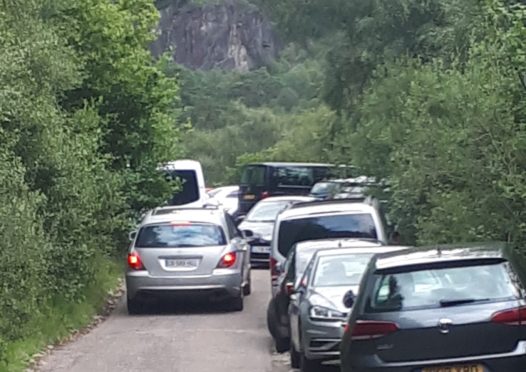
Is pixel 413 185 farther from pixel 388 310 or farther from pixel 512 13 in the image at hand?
pixel 388 310

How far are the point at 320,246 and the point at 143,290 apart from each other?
4255mm

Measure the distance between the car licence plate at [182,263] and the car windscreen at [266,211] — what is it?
10590 millimetres

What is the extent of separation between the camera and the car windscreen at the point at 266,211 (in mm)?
32125

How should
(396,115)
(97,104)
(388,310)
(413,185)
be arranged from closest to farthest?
(388,310), (413,185), (97,104), (396,115)

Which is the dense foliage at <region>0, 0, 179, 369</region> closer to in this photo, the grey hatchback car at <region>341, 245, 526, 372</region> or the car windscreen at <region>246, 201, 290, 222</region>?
the car windscreen at <region>246, 201, 290, 222</region>

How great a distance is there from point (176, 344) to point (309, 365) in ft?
11.4

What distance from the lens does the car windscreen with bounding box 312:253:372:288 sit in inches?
612

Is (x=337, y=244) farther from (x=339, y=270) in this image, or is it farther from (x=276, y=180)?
(x=276, y=180)

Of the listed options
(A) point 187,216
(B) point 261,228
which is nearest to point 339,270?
(A) point 187,216

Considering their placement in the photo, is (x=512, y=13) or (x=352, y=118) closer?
(x=512, y=13)

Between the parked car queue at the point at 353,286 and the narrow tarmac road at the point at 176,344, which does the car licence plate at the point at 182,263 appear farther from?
the narrow tarmac road at the point at 176,344

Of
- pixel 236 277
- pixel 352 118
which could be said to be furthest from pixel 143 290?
pixel 352 118

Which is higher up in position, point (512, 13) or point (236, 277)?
point (512, 13)

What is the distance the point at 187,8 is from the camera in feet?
298
